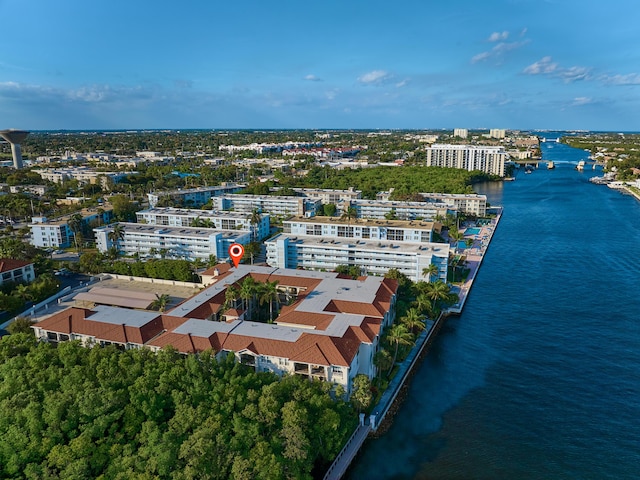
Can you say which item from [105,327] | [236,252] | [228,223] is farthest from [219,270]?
[228,223]

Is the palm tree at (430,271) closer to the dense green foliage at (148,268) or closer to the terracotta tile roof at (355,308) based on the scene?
the terracotta tile roof at (355,308)

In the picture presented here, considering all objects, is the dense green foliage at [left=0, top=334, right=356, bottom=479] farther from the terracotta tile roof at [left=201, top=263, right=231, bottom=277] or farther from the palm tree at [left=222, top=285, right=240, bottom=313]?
the terracotta tile roof at [left=201, top=263, right=231, bottom=277]

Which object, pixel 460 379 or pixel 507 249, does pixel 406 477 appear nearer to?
pixel 460 379

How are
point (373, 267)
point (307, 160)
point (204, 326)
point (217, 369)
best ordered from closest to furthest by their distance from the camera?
point (217, 369), point (204, 326), point (373, 267), point (307, 160)

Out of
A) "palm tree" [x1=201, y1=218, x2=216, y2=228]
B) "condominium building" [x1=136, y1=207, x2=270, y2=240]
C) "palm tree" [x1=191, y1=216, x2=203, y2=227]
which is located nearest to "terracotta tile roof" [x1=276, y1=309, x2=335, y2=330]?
"condominium building" [x1=136, y1=207, x2=270, y2=240]

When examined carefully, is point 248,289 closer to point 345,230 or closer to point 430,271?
point 430,271

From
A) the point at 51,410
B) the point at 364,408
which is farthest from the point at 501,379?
the point at 51,410
